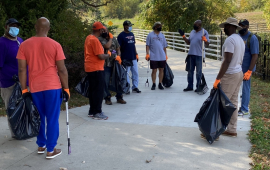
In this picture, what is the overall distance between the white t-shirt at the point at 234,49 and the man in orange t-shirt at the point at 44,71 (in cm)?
243

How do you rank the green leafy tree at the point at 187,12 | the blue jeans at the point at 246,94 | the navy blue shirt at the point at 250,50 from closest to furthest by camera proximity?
1. the navy blue shirt at the point at 250,50
2. the blue jeans at the point at 246,94
3. the green leafy tree at the point at 187,12

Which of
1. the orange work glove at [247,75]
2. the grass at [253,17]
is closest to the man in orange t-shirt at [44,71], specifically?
the orange work glove at [247,75]

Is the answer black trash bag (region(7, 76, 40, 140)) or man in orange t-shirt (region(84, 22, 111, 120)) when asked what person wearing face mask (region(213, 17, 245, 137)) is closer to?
man in orange t-shirt (region(84, 22, 111, 120))

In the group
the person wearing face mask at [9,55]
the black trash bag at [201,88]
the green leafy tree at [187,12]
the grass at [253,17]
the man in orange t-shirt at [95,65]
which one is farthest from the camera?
the grass at [253,17]

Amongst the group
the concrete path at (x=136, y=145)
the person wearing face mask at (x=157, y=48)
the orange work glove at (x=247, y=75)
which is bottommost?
the concrete path at (x=136, y=145)

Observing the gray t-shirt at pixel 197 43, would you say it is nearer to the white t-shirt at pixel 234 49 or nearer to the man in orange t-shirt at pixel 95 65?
the man in orange t-shirt at pixel 95 65

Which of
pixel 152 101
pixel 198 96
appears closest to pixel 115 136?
pixel 152 101

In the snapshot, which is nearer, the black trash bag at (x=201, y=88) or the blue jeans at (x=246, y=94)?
the blue jeans at (x=246, y=94)

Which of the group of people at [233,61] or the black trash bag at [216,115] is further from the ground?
the group of people at [233,61]

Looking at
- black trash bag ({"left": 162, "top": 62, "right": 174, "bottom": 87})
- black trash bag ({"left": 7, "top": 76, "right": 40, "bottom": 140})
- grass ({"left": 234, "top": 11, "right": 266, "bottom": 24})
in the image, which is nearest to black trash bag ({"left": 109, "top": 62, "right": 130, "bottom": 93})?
black trash bag ({"left": 162, "top": 62, "right": 174, "bottom": 87})

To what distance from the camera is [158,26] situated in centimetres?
891

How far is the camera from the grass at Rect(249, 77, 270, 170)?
4456 mm

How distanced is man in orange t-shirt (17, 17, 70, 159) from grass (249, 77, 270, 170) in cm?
266

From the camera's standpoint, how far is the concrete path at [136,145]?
4.43 m
